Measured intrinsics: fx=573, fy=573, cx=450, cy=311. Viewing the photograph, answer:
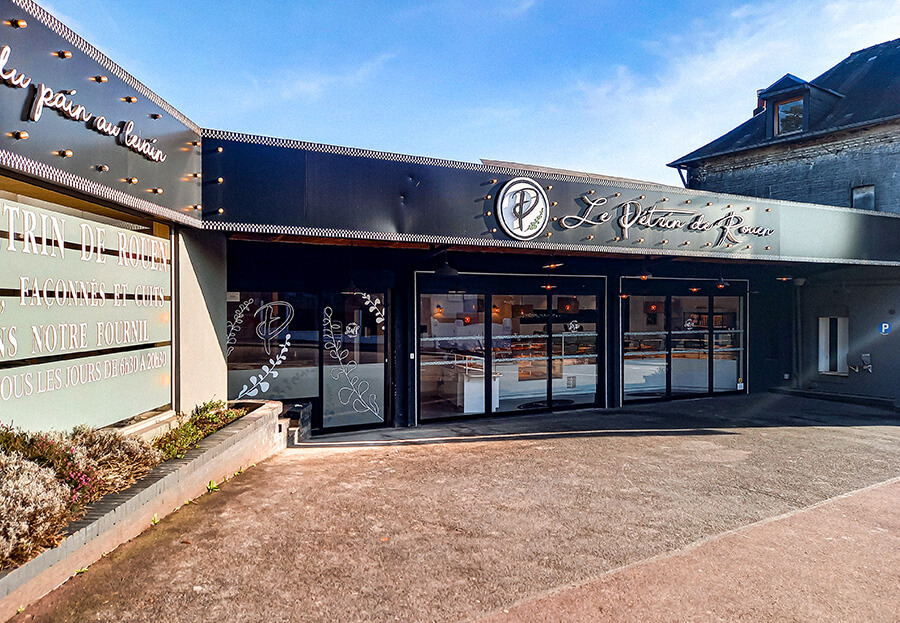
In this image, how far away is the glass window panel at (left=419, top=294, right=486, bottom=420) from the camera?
439 inches

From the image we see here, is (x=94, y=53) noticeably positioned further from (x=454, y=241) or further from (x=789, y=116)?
(x=789, y=116)

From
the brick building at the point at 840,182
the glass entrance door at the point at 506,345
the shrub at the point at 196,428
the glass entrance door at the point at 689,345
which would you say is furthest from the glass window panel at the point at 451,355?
the brick building at the point at 840,182

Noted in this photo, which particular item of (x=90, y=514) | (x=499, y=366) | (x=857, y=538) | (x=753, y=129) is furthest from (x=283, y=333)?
(x=753, y=129)

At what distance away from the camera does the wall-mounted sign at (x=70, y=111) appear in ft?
14.1

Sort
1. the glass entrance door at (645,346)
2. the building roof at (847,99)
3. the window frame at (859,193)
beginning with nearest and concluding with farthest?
the glass entrance door at (645,346) < the window frame at (859,193) < the building roof at (847,99)

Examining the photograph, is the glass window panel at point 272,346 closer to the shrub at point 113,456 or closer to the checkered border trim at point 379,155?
the checkered border trim at point 379,155

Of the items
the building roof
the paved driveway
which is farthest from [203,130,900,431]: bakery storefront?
the building roof

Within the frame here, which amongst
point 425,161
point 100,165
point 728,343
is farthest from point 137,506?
point 728,343

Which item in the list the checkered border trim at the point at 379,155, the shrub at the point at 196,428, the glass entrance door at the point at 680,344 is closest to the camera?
the shrub at the point at 196,428

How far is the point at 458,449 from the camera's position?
900 cm

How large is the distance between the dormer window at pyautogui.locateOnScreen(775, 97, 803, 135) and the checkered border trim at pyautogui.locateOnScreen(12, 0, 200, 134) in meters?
17.3

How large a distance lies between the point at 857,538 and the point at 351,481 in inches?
214

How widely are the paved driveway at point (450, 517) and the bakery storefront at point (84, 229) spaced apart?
61.8 inches

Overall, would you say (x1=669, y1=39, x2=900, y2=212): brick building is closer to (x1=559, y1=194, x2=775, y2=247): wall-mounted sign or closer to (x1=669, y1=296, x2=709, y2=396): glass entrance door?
(x1=669, y1=296, x2=709, y2=396): glass entrance door
